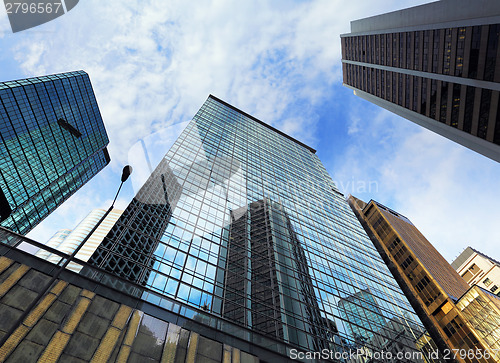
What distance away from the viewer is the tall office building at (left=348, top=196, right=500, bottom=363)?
5522 centimetres

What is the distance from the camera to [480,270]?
390 ft

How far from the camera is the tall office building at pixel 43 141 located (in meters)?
90.0

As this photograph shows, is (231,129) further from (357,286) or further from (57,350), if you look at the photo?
(57,350)

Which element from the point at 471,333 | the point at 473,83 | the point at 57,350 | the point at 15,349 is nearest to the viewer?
the point at 15,349

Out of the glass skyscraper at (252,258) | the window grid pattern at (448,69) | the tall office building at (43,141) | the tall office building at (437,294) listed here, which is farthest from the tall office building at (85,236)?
the window grid pattern at (448,69)

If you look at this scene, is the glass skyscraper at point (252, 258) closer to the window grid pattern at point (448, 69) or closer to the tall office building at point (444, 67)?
the tall office building at point (444, 67)

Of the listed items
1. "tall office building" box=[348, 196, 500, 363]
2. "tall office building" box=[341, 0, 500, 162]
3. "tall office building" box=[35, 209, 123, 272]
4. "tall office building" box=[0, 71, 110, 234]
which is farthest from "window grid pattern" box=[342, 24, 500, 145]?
"tall office building" box=[0, 71, 110, 234]

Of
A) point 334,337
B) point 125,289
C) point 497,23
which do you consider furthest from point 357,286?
point 497,23

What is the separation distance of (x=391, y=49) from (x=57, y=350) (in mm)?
78926

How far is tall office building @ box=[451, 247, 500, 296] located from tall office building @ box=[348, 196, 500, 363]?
36.0 m

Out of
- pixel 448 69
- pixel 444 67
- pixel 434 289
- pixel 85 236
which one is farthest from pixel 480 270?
pixel 85 236

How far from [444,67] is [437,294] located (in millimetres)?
56542

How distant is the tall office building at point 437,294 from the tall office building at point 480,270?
36.0 meters

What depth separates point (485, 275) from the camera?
375ft
